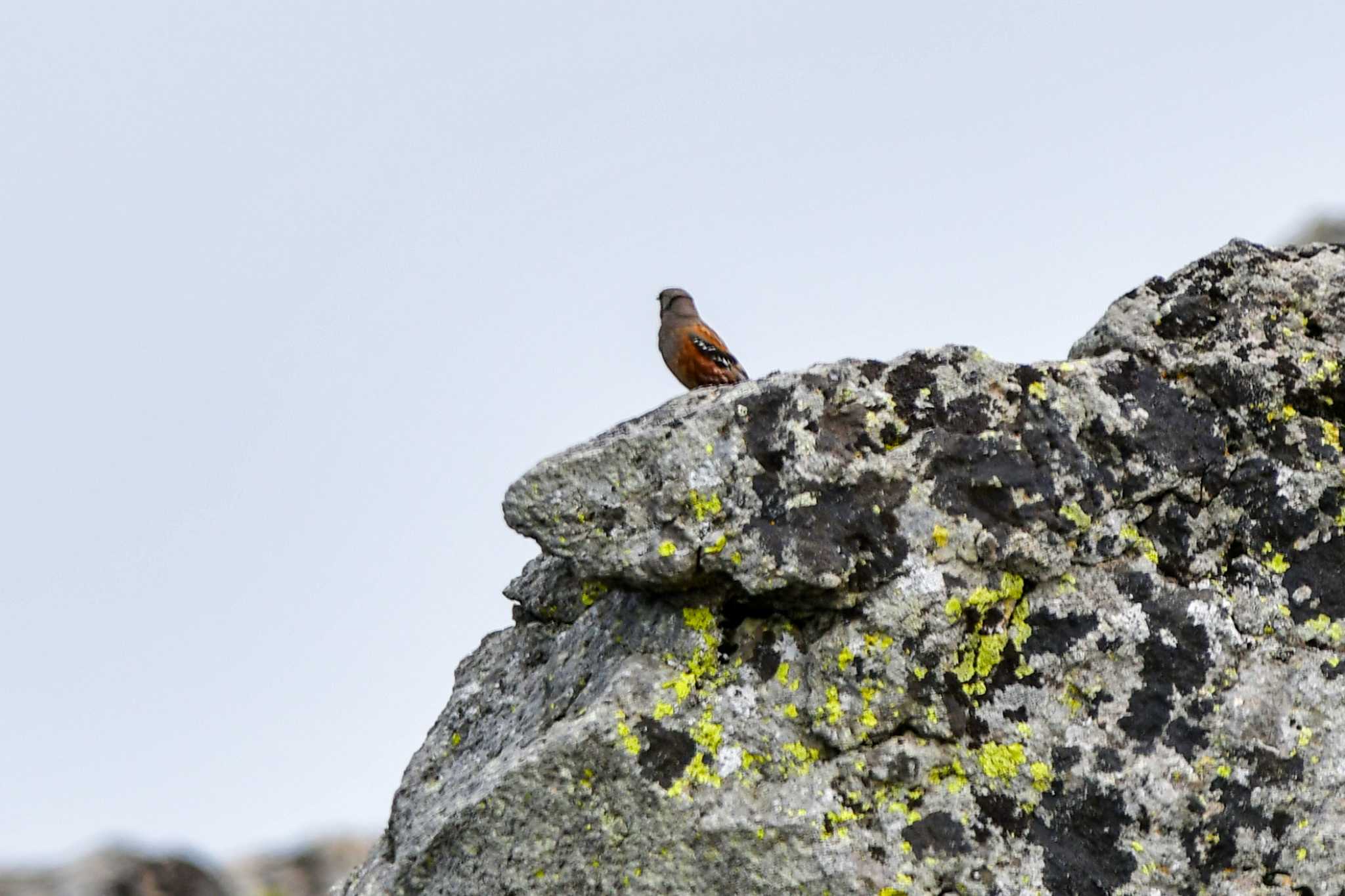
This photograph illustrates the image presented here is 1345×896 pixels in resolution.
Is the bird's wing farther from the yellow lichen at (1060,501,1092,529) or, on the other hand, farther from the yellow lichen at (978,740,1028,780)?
the yellow lichen at (978,740,1028,780)

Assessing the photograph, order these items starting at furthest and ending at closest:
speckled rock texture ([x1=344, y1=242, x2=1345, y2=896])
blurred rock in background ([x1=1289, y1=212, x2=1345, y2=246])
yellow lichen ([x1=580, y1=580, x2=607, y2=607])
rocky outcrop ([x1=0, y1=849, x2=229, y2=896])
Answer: blurred rock in background ([x1=1289, y1=212, x2=1345, y2=246])
rocky outcrop ([x1=0, y1=849, x2=229, y2=896])
yellow lichen ([x1=580, y1=580, x2=607, y2=607])
speckled rock texture ([x1=344, y1=242, x2=1345, y2=896])

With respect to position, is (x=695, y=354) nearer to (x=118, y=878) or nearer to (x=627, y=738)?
(x=118, y=878)

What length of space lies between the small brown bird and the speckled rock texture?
4.93 meters

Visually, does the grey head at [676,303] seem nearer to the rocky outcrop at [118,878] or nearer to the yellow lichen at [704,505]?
the rocky outcrop at [118,878]

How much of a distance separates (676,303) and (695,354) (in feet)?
3.75

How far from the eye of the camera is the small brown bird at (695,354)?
1086 centimetres

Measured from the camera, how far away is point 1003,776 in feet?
17.2

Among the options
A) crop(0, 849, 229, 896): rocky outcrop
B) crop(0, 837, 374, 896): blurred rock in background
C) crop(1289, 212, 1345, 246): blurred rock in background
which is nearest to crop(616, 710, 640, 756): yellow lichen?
crop(0, 837, 374, 896): blurred rock in background

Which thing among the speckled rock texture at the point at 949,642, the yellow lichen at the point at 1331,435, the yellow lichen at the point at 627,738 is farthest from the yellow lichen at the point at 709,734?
the yellow lichen at the point at 1331,435

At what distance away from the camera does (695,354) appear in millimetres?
10992

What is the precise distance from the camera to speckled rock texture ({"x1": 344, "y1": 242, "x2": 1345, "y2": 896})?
5.16 metres

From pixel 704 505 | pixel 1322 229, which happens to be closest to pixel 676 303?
pixel 704 505

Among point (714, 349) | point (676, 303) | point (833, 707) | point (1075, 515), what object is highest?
point (676, 303)

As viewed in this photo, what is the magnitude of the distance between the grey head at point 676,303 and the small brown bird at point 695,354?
4cm
